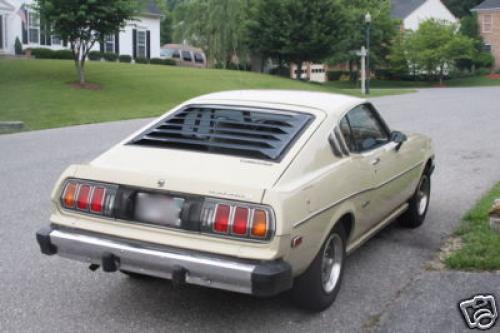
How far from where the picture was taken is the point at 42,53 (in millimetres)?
39094

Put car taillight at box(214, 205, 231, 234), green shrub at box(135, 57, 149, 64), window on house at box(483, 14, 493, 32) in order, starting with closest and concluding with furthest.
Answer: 1. car taillight at box(214, 205, 231, 234)
2. green shrub at box(135, 57, 149, 64)
3. window on house at box(483, 14, 493, 32)

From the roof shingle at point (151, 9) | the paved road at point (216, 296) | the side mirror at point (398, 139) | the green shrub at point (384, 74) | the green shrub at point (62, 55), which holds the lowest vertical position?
the paved road at point (216, 296)

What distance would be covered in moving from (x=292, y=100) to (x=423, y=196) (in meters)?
2.64

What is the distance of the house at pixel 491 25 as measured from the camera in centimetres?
7150

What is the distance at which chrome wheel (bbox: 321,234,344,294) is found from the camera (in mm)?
4797

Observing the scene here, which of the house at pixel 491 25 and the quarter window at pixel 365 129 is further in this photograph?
the house at pixel 491 25

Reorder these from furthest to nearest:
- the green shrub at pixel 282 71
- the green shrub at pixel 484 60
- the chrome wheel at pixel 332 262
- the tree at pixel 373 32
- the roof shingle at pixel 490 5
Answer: the roof shingle at pixel 490 5, the green shrub at pixel 484 60, the tree at pixel 373 32, the green shrub at pixel 282 71, the chrome wheel at pixel 332 262

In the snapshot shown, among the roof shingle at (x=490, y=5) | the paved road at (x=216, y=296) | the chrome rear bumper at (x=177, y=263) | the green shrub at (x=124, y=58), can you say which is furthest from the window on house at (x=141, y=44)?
the roof shingle at (x=490, y=5)

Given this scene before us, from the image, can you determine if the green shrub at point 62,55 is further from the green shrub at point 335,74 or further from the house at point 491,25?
the house at point 491,25

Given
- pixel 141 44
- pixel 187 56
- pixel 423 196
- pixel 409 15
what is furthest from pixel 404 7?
pixel 423 196

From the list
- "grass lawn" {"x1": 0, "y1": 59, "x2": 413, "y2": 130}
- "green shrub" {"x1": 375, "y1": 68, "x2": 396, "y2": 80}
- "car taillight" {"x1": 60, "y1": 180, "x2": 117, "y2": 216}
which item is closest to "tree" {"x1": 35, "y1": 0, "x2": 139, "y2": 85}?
"grass lawn" {"x1": 0, "y1": 59, "x2": 413, "y2": 130}

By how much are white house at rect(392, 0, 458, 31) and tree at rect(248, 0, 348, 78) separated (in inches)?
1072

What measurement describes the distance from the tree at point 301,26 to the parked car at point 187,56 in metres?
5.22

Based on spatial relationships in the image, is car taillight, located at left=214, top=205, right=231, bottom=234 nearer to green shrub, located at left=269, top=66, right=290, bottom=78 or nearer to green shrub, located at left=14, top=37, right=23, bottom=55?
green shrub, located at left=14, top=37, right=23, bottom=55
